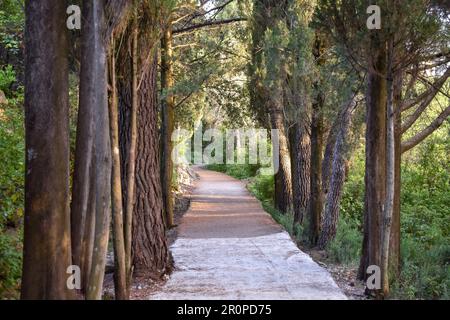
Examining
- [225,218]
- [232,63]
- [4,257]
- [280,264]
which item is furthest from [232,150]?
[4,257]

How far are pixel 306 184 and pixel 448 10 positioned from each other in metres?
8.34

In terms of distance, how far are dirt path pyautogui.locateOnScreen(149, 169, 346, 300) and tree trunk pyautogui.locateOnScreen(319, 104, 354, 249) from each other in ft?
3.48

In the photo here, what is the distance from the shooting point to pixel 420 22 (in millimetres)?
6758

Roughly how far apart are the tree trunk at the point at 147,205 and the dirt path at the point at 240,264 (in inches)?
16.4

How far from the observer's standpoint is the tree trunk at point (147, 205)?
8.48m

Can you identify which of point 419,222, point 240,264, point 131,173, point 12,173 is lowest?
point 419,222

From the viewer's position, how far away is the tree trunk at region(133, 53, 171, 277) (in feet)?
27.8

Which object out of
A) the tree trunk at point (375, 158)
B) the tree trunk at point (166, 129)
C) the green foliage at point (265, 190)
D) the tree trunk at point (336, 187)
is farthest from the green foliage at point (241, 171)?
the tree trunk at point (375, 158)

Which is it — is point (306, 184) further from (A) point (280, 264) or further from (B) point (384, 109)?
(B) point (384, 109)

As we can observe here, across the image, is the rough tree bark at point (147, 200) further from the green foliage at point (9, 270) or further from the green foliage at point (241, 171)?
the green foliage at point (241, 171)

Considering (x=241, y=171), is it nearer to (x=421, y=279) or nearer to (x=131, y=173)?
(x=421, y=279)

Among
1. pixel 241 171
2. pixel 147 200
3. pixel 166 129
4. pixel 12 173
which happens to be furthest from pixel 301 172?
pixel 241 171

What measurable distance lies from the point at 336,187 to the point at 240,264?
183 inches

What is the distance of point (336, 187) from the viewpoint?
12.9 metres
